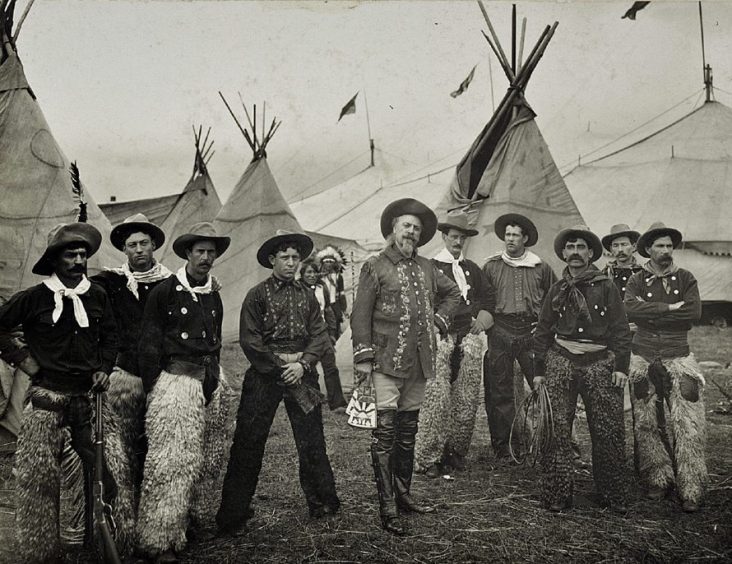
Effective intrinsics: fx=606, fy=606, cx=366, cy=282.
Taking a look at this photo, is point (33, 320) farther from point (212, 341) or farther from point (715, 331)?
point (715, 331)

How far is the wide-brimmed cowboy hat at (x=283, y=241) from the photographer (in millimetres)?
3500

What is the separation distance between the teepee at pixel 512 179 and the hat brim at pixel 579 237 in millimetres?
2214

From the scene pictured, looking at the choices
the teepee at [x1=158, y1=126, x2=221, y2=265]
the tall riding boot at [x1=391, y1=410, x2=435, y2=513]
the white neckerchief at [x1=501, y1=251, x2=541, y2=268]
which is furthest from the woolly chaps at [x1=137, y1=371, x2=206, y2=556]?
the teepee at [x1=158, y1=126, x2=221, y2=265]

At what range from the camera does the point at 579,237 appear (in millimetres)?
3840

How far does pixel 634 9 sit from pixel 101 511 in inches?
202

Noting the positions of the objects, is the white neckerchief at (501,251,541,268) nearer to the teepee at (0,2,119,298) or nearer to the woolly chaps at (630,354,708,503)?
the woolly chaps at (630,354,708,503)

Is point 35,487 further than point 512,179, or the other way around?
point 512,179

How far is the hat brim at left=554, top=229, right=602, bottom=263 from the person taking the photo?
3838 mm

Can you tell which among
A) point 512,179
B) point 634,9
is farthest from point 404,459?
point 634,9

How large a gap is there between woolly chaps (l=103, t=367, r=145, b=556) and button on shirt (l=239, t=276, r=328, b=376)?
0.65 meters

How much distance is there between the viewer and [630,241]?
515cm

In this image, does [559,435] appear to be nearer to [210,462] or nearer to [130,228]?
[210,462]

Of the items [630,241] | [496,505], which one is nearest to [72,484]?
[496,505]

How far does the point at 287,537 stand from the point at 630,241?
371 centimetres
